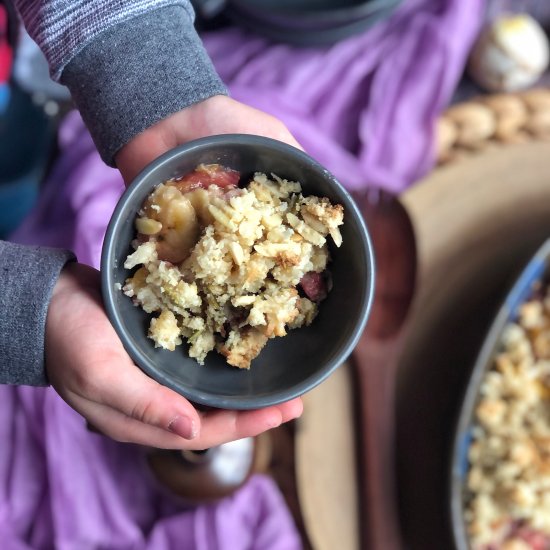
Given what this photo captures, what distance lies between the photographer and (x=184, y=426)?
1.53ft

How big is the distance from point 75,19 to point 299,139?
41 cm

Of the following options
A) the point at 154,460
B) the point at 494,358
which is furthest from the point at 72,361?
the point at 494,358

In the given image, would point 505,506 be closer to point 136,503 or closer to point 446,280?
point 446,280

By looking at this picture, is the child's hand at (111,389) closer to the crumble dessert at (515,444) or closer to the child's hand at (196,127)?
the child's hand at (196,127)

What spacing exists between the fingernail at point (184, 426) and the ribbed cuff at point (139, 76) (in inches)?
9.3

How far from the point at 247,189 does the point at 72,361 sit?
0.18 meters

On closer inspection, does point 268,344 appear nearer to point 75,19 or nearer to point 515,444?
point 75,19

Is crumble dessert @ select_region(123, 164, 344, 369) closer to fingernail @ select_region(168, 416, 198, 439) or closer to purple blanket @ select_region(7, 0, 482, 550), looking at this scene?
fingernail @ select_region(168, 416, 198, 439)

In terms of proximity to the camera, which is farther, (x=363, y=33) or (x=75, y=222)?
(x=363, y=33)

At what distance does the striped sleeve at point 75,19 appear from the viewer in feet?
1.80

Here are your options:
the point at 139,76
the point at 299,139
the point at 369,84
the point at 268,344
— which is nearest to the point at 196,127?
the point at 139,76

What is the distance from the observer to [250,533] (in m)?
0.80

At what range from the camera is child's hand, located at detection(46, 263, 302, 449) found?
473mm

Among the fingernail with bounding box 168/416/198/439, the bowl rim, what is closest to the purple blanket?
the bowl rim
